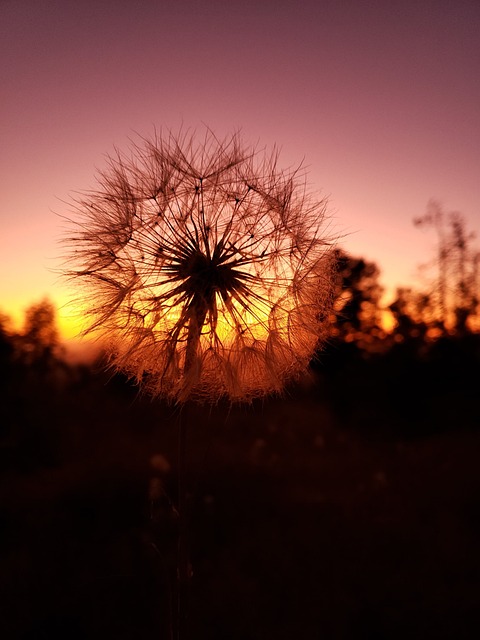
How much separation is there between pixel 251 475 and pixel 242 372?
5165 mm

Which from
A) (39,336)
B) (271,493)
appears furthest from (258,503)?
(39,336)

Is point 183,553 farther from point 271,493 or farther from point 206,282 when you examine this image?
point 271,493

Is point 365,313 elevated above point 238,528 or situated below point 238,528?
above

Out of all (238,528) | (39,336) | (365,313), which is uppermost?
(365,313)

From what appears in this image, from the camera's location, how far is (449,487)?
288 inches

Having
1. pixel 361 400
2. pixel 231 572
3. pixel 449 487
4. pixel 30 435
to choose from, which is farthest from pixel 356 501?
pixel 30 435

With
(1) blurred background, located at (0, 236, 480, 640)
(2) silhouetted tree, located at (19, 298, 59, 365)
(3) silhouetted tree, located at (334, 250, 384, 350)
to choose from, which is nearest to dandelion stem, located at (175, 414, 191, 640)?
(1) blurred background, located at (0, 236, 480, 640)

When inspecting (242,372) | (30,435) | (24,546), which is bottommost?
(24,546)

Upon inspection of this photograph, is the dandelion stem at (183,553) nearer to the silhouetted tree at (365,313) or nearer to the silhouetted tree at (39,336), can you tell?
the silhouetted tree at (39,336)

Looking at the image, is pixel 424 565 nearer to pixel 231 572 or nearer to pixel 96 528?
pixel 231 572

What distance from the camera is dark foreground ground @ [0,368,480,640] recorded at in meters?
4.49

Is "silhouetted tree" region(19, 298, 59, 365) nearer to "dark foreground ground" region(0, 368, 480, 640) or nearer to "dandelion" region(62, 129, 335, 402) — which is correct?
"dark foreground ground" region(0, 368, 480, 640)

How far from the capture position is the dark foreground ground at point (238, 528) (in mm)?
4488

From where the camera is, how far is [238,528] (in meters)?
5.93
